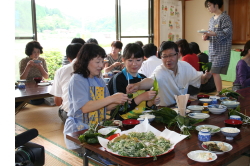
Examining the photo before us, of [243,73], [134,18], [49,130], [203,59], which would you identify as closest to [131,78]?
[49,130]

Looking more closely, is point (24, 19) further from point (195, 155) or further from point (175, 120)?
point (195, 155)

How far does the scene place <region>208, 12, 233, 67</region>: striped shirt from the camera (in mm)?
4173

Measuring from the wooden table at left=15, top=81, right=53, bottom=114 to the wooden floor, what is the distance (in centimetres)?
53

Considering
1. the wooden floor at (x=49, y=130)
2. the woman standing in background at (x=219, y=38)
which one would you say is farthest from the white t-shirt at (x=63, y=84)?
the woman standing in background at (x=219, y=38)

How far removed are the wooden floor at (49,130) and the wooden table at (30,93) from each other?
53cm

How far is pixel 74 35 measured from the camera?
610 centimetres

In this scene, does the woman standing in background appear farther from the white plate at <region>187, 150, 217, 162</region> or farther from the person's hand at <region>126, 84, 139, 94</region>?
the white plate at <region>187, 150, 217, 162</region>

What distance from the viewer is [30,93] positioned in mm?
2893

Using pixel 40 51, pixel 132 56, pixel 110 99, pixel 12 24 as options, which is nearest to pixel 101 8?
pixel 40 51

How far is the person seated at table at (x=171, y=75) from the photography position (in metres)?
2.52

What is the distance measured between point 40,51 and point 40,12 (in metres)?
1.56

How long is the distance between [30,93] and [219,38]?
303 centimetres

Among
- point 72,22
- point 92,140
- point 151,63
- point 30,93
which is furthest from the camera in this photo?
point 72,22

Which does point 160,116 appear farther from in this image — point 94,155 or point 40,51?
point 40,51
